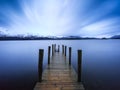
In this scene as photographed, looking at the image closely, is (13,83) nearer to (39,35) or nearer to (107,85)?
(107,85)

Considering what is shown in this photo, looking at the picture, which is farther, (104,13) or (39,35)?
(39,35)

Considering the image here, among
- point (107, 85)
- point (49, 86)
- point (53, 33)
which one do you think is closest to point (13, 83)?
point (49, 86)

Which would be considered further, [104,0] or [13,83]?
[104,0]

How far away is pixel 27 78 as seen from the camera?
10.2 m

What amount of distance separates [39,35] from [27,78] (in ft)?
253

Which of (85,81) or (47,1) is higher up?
(47,1)

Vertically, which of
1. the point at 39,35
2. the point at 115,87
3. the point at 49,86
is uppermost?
the point at 39,35

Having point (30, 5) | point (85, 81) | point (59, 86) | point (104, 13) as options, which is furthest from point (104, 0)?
point (59, 86)

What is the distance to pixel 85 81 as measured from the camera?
958cm

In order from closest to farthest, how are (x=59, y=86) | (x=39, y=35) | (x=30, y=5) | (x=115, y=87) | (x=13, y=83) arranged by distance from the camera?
(x=59, y=86)
(x=115, y=87)
(x=13, y=83)
(x=30, y=5)
(x=39, y=35)

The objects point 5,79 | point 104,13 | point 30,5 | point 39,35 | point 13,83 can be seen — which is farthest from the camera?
point 39,35

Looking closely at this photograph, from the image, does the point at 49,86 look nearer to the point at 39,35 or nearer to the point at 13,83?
the point at 13,83

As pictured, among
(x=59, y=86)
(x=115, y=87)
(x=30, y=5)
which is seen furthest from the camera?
(x=30, y=5)

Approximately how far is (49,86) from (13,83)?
5.01 metres
